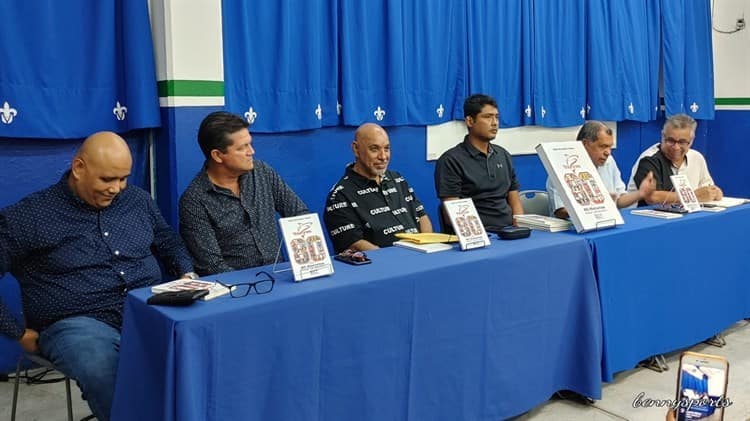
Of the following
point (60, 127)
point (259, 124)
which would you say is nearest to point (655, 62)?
point (259, 124)

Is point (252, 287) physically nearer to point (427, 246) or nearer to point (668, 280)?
point (427, 246)

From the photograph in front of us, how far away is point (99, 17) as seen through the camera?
2775mm

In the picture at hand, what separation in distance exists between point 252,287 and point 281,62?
1754 mm

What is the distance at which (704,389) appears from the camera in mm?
1367

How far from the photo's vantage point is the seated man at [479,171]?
3.12 m

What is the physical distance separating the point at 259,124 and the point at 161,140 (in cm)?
47

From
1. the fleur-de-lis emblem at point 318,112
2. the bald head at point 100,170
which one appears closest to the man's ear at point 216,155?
the bald head at point 100,170

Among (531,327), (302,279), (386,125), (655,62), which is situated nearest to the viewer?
(302,279)

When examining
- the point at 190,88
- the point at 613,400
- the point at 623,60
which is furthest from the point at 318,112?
the point at 623,60

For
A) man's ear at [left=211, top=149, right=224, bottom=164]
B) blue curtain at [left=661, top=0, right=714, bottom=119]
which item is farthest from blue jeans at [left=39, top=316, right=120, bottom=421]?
blue curtain at [left=661, top=0, right=714, bottom=119]

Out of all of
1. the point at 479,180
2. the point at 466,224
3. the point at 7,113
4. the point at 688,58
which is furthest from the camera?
the point at 688,58

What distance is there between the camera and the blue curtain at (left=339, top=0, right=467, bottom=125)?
353 centimetres

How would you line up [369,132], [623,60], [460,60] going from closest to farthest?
[369,132] < [460,60] < [623,60]

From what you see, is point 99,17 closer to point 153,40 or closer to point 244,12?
point 153,40
